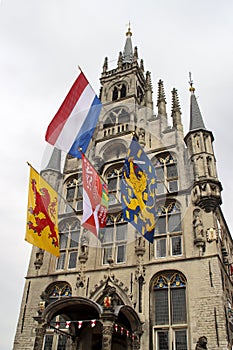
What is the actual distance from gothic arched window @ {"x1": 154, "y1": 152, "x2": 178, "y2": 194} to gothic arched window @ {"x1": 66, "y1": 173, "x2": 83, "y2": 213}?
5.10 metres

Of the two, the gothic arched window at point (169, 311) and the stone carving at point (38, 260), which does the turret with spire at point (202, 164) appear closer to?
the gothic arched window at point (169, 311)

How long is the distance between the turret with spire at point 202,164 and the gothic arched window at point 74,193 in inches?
289

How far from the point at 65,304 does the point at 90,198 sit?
4816 mm

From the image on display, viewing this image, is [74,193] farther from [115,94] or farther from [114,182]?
[115,94]

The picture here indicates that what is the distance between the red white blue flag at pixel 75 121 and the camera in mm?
13891

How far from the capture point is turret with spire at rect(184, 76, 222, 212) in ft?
54.7

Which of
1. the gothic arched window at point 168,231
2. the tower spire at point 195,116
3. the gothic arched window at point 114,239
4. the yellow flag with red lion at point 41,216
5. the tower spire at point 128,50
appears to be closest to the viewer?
the yellow flag with red lion at point 41,216

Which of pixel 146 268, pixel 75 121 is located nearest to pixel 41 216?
pixel 75 121

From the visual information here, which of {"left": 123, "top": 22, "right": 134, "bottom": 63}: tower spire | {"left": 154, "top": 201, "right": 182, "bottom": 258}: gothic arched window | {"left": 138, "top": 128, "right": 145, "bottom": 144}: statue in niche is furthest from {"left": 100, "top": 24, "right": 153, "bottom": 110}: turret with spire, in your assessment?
{"left": 154, "top": 201, "right": 182, "bottom": 258}: gothic arched window

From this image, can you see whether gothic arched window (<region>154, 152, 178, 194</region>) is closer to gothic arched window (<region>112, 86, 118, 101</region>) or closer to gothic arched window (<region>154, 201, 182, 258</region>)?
gothic arched window (<region>154, 201, 182, 258</region>)

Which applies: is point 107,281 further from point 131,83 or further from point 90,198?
point 131,83

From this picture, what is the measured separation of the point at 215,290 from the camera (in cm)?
1427

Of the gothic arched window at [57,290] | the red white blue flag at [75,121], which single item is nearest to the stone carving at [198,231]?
the red white blue flag at [75,121]

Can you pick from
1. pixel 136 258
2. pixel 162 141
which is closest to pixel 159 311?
pixel 136 258
